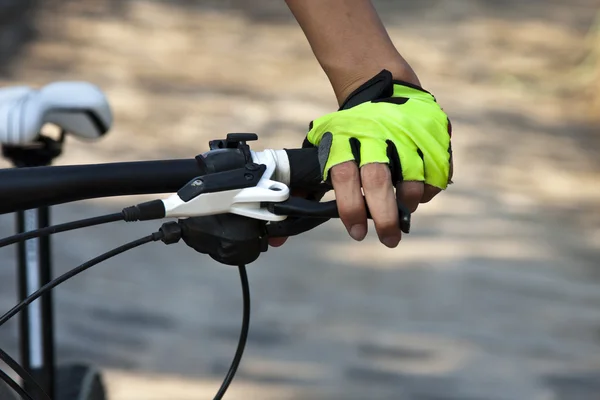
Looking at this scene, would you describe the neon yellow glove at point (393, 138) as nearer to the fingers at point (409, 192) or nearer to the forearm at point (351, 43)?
the fingers at point (409, 192)

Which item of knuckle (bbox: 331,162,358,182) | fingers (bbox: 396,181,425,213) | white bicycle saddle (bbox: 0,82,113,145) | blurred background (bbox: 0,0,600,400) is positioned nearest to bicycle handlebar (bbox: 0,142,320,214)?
knuckle (bbox: 331,162,358,182)

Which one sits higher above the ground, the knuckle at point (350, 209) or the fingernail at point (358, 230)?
the knuckle at point (350, 209)

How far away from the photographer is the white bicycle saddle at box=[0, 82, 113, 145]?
2.38m

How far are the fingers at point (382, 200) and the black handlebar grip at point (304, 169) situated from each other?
0.32ft

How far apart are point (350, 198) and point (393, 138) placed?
142 millimetres

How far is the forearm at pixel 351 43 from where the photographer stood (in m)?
1.72

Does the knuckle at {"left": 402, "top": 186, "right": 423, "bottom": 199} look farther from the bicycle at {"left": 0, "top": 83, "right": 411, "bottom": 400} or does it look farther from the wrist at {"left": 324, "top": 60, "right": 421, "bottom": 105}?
the wrist at {"left": 324, "top": 60, "right": 421, "bottom": 105}

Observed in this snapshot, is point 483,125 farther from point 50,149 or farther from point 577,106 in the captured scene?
point 50,149

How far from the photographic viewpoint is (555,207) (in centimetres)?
571

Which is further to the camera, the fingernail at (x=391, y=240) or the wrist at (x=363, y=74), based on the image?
the wrist at (x=363, y=74)

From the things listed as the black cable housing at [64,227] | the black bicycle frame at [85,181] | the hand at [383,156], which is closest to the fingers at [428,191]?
the hand at [383,156]

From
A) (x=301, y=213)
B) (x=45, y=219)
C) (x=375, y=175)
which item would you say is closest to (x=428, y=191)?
(x=375, y=175)

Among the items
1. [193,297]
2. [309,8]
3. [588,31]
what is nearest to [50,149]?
[309,8]

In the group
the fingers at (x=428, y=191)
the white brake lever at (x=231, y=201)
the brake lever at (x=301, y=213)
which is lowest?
the brake lever at (x=301, y=213)
